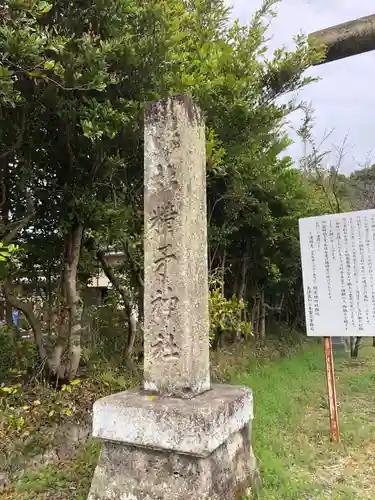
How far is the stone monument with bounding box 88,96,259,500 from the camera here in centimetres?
257

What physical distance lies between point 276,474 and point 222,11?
19.0 feet

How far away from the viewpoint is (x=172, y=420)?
8.41 ft

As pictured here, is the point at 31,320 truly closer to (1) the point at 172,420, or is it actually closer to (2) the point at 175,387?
(2) the point at 175,387

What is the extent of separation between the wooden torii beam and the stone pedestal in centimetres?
477

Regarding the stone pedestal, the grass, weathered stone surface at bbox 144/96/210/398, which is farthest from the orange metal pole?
weathered stone surface at bbox 144/96/210/398

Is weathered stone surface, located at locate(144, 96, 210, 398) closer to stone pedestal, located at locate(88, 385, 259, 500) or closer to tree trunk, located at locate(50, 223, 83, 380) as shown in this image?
stone pedestal, located at locate(88, 385, 259, 500)

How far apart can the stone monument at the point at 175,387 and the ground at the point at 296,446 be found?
0.51m

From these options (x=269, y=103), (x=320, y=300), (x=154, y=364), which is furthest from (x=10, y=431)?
(x=269, y=103)

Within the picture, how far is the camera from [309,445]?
429 cm

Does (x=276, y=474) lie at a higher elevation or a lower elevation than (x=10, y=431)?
lower

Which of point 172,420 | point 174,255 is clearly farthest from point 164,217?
point 172,420

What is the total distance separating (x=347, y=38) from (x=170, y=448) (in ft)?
17.7

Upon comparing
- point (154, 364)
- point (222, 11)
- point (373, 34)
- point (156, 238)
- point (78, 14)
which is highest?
point (222, 11)

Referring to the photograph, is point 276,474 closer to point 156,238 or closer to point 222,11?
point 156,238
